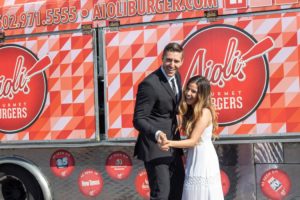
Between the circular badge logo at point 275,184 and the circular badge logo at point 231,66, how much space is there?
0.57 meters

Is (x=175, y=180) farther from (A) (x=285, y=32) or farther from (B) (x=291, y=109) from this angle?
(A) (x=285, y=32)

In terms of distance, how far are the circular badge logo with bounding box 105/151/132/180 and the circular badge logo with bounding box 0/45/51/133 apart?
89 cm

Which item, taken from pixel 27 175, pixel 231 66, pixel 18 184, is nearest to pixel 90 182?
pixel 27 175

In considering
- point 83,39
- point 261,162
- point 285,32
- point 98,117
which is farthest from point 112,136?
point 285,32

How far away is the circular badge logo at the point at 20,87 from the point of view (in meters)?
5.59

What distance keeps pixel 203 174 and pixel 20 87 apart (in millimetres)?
2505

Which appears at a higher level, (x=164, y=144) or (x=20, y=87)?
(x=20, y=87)

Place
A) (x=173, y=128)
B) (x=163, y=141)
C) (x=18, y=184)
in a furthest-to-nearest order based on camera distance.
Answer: (x=18, y=184)
(x=173, y=128)
(x=163, y=141)

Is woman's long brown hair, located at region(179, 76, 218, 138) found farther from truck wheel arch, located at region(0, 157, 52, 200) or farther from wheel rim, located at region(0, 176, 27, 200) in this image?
wheel rim, located at region(0, 176, 27, 200)

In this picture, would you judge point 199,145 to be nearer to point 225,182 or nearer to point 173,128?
point 173,128

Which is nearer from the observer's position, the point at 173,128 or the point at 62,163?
the point at 173,128

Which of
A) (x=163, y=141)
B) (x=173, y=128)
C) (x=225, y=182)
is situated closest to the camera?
(x=163, y=141)

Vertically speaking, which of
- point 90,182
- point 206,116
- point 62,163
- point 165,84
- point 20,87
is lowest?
point 90,182

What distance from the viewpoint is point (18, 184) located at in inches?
230
